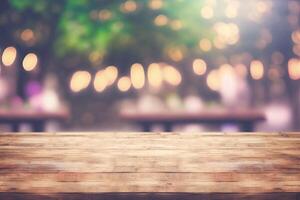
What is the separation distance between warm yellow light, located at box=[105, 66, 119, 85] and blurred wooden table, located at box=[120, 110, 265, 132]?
43 centimetres

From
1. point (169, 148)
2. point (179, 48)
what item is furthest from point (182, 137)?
point (179, 48)

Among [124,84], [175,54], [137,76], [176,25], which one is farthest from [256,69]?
[124,84]

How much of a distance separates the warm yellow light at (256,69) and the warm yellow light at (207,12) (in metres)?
0.77

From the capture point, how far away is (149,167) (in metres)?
2.30

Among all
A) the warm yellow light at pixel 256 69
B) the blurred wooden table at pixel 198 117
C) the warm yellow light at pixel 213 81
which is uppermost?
the warm yellow light at pixel 256 69

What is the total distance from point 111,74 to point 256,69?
1.76 m

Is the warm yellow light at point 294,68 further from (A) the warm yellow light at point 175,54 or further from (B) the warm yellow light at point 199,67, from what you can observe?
(A) the warm yellow light at point 175,54

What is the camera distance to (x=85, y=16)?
4.77 metres

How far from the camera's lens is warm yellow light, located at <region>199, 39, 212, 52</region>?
4.80 metres

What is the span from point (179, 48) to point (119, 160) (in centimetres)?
264

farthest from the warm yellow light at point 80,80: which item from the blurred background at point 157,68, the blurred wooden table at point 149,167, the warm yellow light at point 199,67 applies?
the blurred wooden table at point 149,167

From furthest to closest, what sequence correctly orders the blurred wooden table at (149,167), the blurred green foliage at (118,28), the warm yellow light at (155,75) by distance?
the warm yellow light at (155,75), the blurred green foliage at (118,28), the blurred wooden table at (149,167)

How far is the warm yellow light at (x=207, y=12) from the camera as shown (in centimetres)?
488

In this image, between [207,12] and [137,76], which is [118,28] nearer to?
[137,76]
